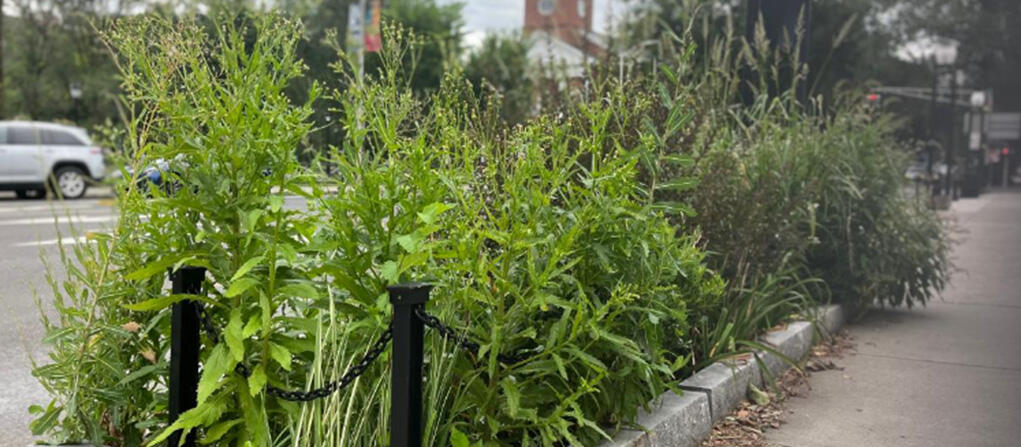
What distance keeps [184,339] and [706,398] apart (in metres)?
2.30

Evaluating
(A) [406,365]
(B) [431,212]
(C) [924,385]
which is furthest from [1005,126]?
(A) [406,365]

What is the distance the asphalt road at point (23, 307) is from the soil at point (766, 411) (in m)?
2.27

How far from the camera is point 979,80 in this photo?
65.6m

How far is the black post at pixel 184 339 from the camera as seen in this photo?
2.98m

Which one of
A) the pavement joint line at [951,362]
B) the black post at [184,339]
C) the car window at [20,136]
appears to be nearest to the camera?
the black post at [184,339]

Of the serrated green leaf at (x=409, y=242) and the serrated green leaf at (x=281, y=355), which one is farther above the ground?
the serrated green leaf at (x=409, y=242)

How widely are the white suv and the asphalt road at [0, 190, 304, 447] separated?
24.0 ft

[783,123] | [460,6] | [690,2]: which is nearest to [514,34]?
[783,123]

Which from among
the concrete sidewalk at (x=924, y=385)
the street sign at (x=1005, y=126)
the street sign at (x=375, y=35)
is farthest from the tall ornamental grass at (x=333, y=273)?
the street sign at (x=1005, y=126)

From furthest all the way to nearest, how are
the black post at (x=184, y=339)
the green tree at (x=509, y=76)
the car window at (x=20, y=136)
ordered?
the car window at (x=20, y=136)
the green tree at (x=509, y=76)
the black post at (x=184, y=339)

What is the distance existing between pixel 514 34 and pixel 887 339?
5282 millimetres

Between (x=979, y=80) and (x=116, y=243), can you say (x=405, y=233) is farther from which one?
(x=979, y=80)

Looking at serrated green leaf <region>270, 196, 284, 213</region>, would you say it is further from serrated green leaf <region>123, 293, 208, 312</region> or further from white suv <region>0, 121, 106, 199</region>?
white suv <region>0, 121, 106, 199</region>

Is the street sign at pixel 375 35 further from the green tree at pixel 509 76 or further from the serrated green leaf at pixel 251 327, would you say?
the serrated green leaf at pixel 251 327
